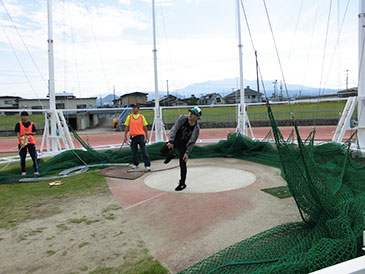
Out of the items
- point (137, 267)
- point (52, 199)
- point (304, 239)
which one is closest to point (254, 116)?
point (52, 199)

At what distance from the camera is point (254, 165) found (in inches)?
323

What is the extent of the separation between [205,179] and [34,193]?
3.74m

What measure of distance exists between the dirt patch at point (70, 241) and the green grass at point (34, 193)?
9.3 inches

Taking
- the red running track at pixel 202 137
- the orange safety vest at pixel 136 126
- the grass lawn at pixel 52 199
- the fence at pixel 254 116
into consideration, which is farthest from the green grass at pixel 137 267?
the fence at pixel 254 116

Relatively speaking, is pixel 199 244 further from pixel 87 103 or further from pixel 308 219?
pixel 87 103

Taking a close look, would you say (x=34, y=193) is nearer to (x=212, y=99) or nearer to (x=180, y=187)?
(x=180, y=187)

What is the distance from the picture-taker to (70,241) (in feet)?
11.9

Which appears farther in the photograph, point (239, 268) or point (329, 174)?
point (329, 174)

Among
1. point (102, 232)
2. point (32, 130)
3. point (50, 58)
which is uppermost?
point (50, 58)

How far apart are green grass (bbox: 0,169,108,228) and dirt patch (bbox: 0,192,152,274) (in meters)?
0.24

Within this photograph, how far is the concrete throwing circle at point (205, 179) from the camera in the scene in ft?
19.4

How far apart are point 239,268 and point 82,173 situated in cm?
621

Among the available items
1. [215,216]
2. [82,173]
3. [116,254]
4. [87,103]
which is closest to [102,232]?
[116,254]

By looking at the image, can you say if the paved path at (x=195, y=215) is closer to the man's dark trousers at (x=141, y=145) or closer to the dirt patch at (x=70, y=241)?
the dirt patch at (x=70, y=241)
